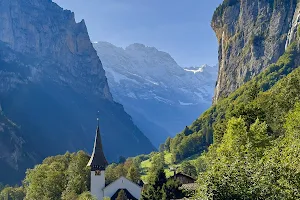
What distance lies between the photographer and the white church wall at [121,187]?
257ft

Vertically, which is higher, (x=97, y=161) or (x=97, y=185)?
(x=97, y=161)

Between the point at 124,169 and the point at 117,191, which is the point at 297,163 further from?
the point at 124,169

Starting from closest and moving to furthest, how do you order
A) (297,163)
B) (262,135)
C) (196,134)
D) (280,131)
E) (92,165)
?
(297,163), (262,135), (280,131), (92,165), (196,134)

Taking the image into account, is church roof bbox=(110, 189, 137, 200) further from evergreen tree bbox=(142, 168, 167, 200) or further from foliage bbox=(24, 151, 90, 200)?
evergreen tree bbox=(142, 168, 167, 200)

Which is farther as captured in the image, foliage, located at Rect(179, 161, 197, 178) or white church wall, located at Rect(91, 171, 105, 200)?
foliage, located at Rect(179, 161, 197, 178)

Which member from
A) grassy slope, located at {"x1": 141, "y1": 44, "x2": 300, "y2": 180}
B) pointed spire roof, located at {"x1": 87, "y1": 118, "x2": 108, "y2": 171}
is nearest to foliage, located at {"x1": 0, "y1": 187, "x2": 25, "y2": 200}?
grassy slope, located at {"x1": 141, "y1": 44, "x2": 300, "y2": 180}

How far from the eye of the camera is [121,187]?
263 ft

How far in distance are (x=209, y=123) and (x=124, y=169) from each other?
276 ft

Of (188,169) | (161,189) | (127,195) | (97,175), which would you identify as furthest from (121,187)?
(188,169)

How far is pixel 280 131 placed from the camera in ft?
205

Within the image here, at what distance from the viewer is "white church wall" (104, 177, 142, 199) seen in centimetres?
7831

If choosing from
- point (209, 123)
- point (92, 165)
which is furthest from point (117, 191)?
point (209, 123)

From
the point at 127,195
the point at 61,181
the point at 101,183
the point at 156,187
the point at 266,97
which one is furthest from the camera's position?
the point at 61,181

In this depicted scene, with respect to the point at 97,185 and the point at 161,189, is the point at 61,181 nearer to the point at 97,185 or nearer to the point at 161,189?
the point at 97,185
